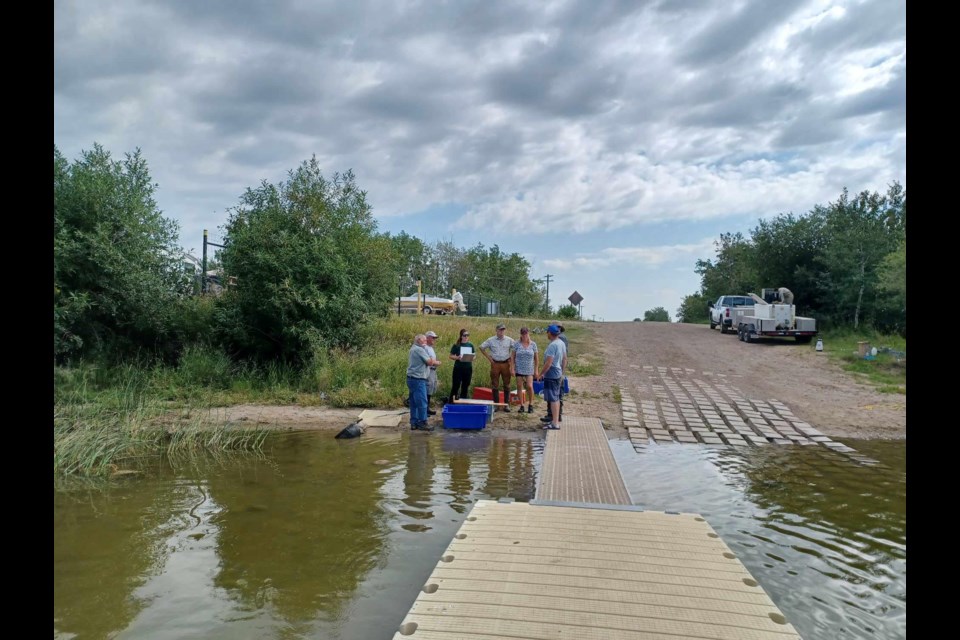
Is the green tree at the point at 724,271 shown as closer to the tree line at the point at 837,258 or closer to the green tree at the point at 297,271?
the tree line at the point at 837,258

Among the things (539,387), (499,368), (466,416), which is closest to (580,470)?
(466,416)

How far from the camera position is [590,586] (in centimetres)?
408

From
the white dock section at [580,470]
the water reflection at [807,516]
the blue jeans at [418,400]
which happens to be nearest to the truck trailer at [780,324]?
the water reflection at [807,516]

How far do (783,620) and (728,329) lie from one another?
2420 cm

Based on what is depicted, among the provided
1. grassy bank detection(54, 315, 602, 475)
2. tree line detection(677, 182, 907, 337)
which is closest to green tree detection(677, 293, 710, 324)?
tree line detection(677, 182, 907, 337)

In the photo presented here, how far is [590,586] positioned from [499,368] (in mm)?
7992

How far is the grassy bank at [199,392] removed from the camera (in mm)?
8359

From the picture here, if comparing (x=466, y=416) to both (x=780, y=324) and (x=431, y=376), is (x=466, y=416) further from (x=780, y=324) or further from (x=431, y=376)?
(x=780, y=324)

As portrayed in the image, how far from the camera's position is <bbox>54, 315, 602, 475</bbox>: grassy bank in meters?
8.36

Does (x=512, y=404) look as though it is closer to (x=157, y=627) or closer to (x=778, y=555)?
(x=778, y=555)

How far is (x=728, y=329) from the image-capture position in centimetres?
2597

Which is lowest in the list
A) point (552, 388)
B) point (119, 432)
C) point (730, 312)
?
point (119, 432)

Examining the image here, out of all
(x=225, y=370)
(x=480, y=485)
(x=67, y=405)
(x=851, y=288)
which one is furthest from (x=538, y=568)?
(x=851, y=288)

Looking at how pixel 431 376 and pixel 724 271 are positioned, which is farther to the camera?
pixel 724 271
